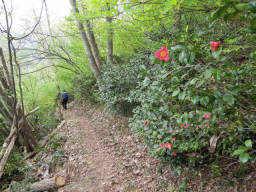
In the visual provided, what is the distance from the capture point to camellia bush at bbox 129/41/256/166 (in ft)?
3.50

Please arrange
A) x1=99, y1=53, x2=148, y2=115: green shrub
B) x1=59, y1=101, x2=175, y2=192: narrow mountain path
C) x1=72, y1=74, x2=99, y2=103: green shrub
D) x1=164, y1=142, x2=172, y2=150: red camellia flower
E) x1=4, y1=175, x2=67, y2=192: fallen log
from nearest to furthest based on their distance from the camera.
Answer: x1=164, y1=142, x2=172, y2=150: red camellia flower
x1=59, y1=101, x2=175, y2=192: narrow mountain path
x1=4, y1=175, x2=67, y2=192: fallen log
x1=99, y1=53, x2=148, y2=115: green shrub
x1=72, y1=74, x2=99, y2=103: green shrub

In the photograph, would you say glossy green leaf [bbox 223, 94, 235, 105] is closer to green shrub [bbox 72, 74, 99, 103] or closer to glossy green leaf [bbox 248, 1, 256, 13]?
glossy green leaf [bbox 248, 1, 256, 13]

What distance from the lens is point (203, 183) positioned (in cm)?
243


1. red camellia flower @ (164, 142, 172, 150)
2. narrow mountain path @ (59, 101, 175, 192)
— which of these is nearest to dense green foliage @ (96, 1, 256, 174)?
red camellia flower @ (164, 142, 172, 150)

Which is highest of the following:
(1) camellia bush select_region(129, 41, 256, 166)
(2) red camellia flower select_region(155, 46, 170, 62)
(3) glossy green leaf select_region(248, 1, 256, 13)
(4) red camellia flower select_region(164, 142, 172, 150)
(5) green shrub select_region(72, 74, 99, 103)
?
(3) glossy green leaf select_region(248, 1, 256, 13)

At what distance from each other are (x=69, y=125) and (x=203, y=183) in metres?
6.50

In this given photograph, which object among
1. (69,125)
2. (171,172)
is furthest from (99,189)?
(69,125)

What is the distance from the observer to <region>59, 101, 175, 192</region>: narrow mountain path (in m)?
3.22

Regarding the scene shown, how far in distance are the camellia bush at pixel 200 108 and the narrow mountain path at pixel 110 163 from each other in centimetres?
83

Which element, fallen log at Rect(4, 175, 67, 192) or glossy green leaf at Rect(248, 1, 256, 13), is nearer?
glossy green leaf at Rect(248, 1, 256, 13)

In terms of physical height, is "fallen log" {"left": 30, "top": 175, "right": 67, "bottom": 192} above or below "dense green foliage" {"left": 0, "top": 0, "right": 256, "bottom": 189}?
below

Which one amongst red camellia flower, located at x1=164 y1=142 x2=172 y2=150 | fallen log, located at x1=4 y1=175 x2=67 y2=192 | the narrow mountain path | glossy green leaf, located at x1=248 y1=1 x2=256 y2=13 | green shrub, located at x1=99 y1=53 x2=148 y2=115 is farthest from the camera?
green shrub, located at x1=99 y1=53 x2=148 y2=115

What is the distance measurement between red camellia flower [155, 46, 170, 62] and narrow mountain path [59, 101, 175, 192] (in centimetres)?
261

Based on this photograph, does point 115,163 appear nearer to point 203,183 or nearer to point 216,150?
point 203,183
